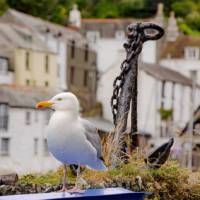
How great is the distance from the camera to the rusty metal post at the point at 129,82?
1222 cm

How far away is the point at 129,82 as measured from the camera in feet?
40.6

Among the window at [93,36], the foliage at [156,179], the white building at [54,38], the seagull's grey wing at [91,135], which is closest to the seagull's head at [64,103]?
the seagull's grey wing at [91,135]

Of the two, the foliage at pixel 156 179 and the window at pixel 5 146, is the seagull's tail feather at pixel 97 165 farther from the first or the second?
the window at pixel 5 146

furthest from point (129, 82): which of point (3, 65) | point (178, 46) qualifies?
point (178, 46)

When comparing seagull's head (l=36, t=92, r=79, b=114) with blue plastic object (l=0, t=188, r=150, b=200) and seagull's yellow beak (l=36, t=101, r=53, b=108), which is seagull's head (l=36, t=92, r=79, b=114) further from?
blue plastic object (l=0, t=188, r=150, b=200)

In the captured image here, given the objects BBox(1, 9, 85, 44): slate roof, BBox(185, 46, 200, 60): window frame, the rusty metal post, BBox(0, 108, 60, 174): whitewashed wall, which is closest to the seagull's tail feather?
the rusty metal post

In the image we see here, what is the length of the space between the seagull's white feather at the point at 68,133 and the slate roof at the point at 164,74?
79.3m

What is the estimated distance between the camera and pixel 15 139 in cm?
6594

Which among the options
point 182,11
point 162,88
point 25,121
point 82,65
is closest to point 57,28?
point 82,65

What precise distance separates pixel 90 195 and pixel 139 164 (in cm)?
265

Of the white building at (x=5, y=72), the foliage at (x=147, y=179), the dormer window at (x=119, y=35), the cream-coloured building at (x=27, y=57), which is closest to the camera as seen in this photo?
the foliage at (x=147, y=179)

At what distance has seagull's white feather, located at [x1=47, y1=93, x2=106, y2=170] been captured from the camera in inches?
341

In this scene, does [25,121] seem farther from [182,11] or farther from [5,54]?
[182,11]

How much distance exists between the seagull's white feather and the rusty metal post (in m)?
A: 3.00
